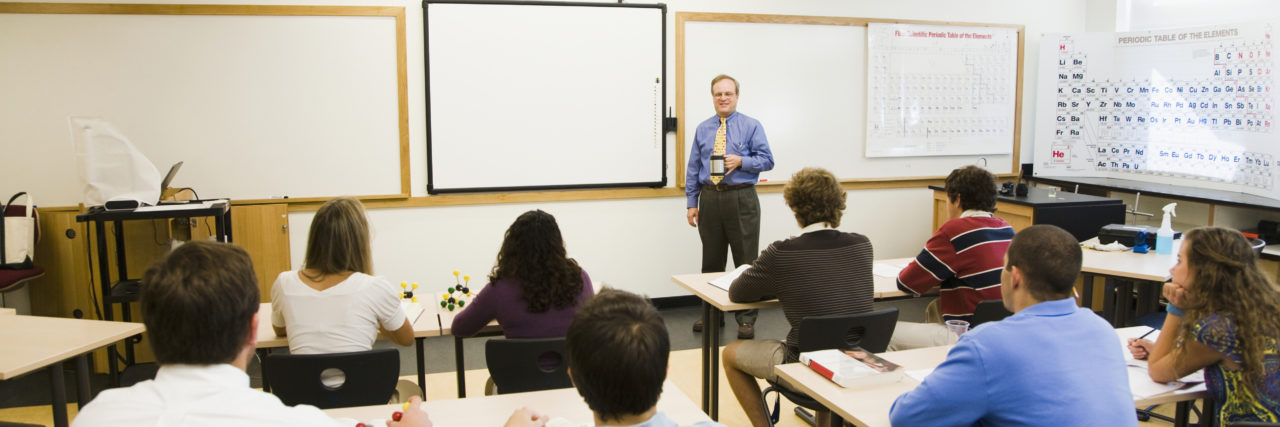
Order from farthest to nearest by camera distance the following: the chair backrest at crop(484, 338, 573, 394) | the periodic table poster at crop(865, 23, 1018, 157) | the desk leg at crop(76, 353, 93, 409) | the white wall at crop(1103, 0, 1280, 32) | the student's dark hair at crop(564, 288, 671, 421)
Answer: the periodic table poster at crop(865, 23, 1018, 157) → the white wall at crop(1103, 0, 1280, 32) → the desk leg at crop(76, 353, 93, 409) → the chair backrest at crop(484, 338, 573, 394) → the student's dark hair at crop(564, 288, 671, 421)

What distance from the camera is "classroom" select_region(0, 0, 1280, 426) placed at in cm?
447

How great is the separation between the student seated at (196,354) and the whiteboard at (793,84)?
4.17m

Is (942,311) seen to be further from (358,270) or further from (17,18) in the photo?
(17,18)

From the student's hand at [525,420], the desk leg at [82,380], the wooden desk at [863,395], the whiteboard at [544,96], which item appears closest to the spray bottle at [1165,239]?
the wooden desk at [863,395]

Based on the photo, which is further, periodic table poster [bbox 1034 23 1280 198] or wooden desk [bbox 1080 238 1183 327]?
periodic table poster [bbox 1034 23 1280 198]

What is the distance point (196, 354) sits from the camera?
133cm

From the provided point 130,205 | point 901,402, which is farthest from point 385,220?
point 901,402

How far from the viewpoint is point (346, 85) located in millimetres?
4828

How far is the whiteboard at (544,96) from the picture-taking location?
16.2 ft

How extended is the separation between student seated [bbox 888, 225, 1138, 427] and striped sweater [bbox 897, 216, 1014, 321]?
47.5 inches

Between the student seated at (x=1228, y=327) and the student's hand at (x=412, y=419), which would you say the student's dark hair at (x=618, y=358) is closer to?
the student's hand at (x=412, y=419)

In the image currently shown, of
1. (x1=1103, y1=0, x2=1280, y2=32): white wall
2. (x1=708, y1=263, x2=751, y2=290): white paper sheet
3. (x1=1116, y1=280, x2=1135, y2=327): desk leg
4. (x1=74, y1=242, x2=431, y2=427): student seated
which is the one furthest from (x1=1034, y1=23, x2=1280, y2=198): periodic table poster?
(x1=74, y1=242, x2=431, y2=427): student seated

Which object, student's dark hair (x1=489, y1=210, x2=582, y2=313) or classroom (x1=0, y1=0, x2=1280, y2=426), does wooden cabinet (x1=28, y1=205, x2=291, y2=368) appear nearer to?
classroom (x1=0, y1=0, x2=1280, y2=426)

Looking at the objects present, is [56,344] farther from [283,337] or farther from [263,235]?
[263,235]
